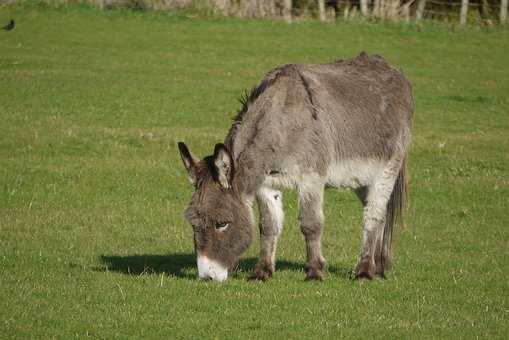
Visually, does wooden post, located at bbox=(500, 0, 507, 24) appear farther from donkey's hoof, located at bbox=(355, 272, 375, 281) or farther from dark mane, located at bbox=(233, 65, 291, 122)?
dark mane, located at bbox=(233, 65, 291, 122)

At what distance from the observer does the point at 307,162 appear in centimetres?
1023

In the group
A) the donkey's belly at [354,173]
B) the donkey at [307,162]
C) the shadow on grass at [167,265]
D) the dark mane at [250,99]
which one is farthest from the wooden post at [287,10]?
the dark mane at [250,99]

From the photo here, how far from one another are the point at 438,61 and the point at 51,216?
19.0 meters

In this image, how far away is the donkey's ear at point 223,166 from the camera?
9523 millimetres

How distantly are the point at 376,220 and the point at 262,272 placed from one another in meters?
1.41

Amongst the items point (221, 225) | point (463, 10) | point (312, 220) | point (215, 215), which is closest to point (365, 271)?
point (312, 220)

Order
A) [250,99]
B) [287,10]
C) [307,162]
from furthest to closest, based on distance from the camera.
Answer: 1. [287,10]
2. [250,99]
3. [307,162]

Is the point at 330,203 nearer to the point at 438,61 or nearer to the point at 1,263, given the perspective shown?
the point at 1,263

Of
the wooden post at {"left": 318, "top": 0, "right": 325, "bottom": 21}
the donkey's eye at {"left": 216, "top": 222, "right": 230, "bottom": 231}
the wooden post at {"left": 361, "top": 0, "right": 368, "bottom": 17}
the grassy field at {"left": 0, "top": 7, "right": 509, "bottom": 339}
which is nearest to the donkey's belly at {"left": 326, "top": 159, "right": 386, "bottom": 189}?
the grassy field at {"left": 0, "top": 7, "right": 509, "bottom": 339}

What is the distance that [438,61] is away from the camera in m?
30.8

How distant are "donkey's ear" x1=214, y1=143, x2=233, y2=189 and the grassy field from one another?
39.5 inches

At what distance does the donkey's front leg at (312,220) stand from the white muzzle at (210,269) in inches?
42.4

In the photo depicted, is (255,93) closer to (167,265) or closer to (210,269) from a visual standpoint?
(210,269)

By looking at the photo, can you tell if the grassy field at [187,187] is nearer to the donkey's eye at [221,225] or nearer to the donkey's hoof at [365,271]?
the donkey's hoof at [365,271]
